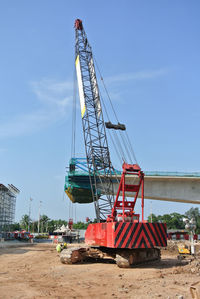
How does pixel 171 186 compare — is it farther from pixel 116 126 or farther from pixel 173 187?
pixel 116 126

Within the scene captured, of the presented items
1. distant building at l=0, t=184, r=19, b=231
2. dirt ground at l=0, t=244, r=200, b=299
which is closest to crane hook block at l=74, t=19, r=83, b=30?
dirt ground at l=0, t=244, r=200, b=299

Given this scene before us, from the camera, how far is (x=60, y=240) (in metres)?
43.8

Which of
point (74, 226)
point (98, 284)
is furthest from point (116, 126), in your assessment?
point (74, 226)

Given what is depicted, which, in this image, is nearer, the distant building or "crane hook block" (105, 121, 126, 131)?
"crane hook block" (105, 121, 126, 131)

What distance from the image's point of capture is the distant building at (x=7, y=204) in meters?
56.9

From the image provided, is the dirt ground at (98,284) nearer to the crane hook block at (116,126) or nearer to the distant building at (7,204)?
the crane hook block at (116,126)

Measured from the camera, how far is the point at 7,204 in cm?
6262

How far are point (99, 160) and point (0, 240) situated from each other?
26.5 meters

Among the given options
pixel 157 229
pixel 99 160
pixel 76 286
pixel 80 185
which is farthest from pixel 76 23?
pixel 76 286

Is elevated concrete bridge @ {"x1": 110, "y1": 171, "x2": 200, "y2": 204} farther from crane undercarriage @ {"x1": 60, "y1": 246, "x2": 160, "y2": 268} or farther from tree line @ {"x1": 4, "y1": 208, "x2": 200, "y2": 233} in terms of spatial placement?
tree line @ {"x1": 4, "y1": 208, "x2": 200, "y2": 233}

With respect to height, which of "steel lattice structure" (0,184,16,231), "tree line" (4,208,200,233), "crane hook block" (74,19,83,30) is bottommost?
"tree line" (4,208,200,233)

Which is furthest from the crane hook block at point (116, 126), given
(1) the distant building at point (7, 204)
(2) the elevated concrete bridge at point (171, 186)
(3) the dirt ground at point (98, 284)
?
(1) the distant building at point (7, 204)

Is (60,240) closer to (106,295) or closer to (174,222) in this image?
(106,295)

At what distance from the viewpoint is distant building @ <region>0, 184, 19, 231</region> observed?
56.9 metres
